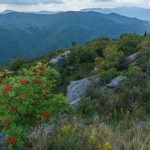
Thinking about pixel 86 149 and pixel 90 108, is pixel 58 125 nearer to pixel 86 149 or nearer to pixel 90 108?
pixel 86 149

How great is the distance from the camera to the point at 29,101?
700 cm

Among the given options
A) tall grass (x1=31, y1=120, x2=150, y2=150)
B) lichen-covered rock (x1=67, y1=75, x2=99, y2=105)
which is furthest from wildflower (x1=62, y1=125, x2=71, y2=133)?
lichen-covered rock (x1=67, y1=75, x2=99, y2=105)

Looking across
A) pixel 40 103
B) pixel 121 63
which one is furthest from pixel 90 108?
pixel 121 63

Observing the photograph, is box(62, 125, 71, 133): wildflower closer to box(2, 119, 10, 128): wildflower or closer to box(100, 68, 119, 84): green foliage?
box(2, 119, 10, 128): wildflower

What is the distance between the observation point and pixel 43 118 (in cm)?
714

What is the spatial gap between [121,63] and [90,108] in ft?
45.7

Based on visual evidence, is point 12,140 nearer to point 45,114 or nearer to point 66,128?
point 66,128

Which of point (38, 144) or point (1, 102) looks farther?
point (1, 102)

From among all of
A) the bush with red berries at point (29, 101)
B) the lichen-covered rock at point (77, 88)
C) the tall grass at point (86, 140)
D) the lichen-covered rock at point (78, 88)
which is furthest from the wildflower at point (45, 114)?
the lichen-covered rock at point (77, 88)

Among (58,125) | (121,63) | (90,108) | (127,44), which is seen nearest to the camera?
(58,125)

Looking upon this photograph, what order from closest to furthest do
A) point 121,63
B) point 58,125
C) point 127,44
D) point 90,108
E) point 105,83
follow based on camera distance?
point 58,125 → point 90,108 → point 105,83 → point 121,63 → point 127,44

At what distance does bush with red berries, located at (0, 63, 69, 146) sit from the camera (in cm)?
670

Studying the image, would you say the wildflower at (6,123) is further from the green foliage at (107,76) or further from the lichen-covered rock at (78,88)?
the green foliage at (107,76)

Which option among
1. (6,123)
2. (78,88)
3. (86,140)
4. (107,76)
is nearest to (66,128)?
(86,140)
